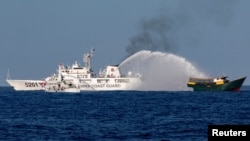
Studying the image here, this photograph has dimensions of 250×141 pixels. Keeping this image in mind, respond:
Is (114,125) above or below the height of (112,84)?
below

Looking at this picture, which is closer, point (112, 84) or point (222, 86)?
point (222, 86)

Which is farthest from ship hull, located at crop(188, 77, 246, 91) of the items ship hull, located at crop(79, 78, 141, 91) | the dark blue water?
the dark blue water

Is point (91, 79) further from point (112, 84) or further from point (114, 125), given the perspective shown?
point (114, 125)

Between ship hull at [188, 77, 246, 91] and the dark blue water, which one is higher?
ship hull at [188, 77, 246, 91]

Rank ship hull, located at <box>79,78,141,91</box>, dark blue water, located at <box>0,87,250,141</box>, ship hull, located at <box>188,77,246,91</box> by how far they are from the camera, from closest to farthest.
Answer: dark blue water, located at <box>0,87,250,141</box> < ship hull, located at <box>188,77,246,91</box> < ship hull, located at <box>79,78,141,91</box>

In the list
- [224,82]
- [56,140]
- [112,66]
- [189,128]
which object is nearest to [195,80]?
[224,82]

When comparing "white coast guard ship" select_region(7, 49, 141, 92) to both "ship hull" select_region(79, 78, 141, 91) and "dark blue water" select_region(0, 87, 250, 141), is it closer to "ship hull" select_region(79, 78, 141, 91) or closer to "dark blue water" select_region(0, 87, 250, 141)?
"ship hull" select_region(79, 78, 141, 91)

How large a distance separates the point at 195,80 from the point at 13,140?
140 metres

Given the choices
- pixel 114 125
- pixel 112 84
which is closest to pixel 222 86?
pixel 112 84

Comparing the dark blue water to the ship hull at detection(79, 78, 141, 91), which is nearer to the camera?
the dark blue water

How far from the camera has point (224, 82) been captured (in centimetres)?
18762

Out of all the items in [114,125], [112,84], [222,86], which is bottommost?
[114,125]

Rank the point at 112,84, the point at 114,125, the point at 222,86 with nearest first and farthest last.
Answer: the point at 114,125 < the point at 222,86 < the point at 112,84

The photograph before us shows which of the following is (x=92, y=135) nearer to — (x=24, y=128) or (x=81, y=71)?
(x=24, y=128)
